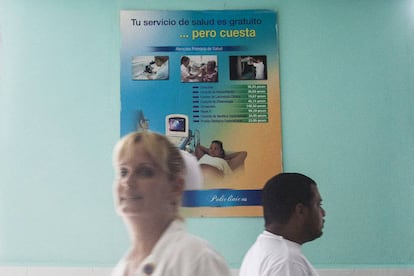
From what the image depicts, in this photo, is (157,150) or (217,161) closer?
(157,150)

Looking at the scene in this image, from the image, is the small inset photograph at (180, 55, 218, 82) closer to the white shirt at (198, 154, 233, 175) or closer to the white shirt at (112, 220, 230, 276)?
the white shirt at (198, 154, 233, 175)

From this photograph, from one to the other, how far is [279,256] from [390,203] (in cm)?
108

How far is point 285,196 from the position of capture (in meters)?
1.46

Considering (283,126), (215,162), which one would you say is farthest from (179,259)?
(283,126)

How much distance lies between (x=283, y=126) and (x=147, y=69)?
2.34ft

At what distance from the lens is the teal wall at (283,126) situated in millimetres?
2160

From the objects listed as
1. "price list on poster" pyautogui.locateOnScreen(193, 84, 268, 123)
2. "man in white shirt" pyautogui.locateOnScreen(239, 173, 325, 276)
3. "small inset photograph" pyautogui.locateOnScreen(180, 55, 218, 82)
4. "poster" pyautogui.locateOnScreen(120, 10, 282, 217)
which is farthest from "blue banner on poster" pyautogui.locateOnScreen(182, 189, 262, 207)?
"man in white shirt" pyautogui.locateOnScreen(239, 173, 325, 276)

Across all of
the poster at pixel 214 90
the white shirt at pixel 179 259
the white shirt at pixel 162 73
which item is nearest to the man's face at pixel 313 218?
the poster at pixel 214 90

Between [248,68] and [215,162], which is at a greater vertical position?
[248,68]

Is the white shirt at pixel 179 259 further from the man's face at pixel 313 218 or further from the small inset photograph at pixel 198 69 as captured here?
the small inset photograph at pixel 198 69

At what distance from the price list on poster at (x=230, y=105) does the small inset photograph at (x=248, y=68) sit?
5 cm

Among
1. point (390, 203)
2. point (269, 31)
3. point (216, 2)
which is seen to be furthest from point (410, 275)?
point (216, 2)

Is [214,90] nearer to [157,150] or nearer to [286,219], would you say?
[286,219]

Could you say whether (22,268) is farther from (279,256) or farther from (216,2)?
(216,2)
